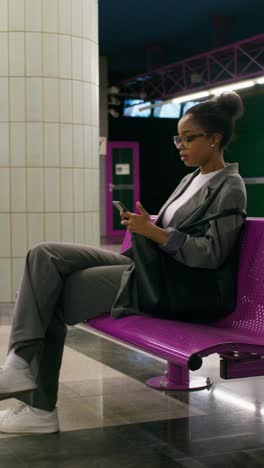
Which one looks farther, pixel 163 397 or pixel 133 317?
pixel 163 397

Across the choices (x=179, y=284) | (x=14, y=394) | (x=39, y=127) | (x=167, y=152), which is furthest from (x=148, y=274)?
(x=167, y=152)

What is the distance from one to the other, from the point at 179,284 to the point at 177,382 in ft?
3.44

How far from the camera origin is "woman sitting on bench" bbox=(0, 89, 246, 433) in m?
2.57

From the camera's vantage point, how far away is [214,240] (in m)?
2.57

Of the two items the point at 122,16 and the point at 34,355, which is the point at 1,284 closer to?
the point at 34,355

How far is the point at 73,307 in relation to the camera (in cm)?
279

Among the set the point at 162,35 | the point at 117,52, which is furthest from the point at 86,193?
the point at 117,52

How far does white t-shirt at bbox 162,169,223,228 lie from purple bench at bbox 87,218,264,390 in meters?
0.27

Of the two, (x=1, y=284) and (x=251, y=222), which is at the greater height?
(x=251, y=222)

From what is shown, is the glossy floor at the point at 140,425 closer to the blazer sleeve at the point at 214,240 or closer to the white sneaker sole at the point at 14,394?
the white sneaker sole at the point at 14,394

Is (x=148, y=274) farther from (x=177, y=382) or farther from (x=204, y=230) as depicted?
(x=177, y=382)

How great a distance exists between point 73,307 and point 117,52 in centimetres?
1603

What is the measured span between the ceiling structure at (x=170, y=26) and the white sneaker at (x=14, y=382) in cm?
1150

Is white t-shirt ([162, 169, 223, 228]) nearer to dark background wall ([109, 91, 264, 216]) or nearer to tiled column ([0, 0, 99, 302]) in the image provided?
tiled column ([0, 0, 99, 302])
